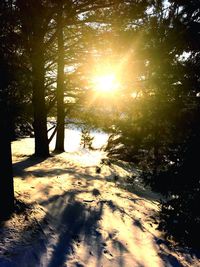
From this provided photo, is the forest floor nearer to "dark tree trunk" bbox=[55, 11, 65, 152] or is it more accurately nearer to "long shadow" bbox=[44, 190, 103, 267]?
"long shadow" bbox=[44, 190, 103, 267]

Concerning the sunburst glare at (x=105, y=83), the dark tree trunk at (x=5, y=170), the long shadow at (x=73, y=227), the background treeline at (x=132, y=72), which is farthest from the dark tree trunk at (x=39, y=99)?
the dark tree trunk at (x=5, y=170)

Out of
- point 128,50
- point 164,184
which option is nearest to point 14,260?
point 164,184

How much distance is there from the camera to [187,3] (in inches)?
499

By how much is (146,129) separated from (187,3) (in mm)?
5819

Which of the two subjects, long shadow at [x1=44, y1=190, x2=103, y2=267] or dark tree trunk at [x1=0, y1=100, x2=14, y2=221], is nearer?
long shadow at [x1=44, y1=190, x2=103, y2=267]

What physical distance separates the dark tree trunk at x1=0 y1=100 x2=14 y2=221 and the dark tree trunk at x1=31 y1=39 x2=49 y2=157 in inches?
272

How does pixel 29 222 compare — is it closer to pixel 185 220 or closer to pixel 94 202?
pixel 94 202

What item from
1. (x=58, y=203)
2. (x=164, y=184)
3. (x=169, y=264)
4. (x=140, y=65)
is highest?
(x=140, y=65)

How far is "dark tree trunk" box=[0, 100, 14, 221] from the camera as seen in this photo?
4.52 meters

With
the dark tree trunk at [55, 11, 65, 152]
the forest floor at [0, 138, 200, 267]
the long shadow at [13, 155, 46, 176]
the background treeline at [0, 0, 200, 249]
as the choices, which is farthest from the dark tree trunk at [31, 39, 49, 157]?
the forest floor at [0, 138, 200, 267]

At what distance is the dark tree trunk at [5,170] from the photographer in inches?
178

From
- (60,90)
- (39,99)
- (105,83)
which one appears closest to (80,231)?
(39,99)

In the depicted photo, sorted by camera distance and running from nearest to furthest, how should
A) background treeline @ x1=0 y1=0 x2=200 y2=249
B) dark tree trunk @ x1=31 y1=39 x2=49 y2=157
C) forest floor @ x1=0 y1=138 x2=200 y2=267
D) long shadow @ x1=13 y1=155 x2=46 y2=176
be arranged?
1. forest floor @ x1=0 y1=138 x2=200 y2=267
2. background treeline @ x1=0 y1=0 x2=200 y2=249
3. long shadow @ x1=13 y1=155 x2=46 y2=176
4. dark tree trunk @ x1=31 y1=39 x2=49 y2=157

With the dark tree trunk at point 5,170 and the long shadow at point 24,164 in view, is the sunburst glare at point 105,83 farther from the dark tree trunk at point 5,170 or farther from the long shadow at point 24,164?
the dark tree trunk at point 5,170
